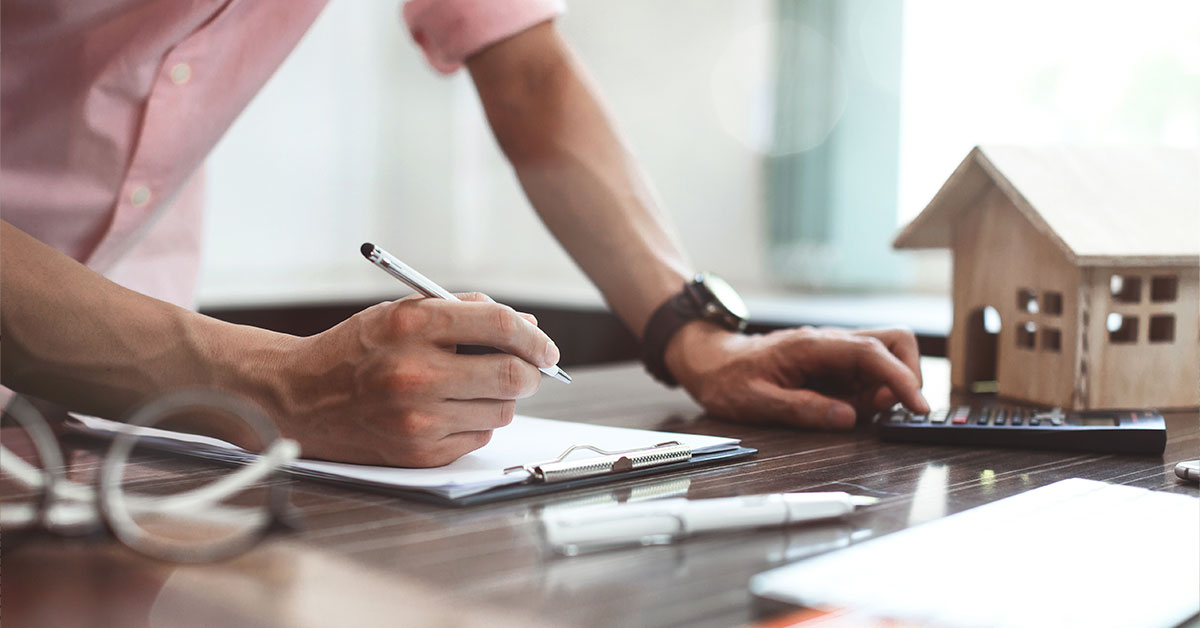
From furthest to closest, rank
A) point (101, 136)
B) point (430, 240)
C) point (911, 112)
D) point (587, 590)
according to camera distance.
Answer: point (430, 240) → point (911, 112) → point (101, 136) → point (587, 590)

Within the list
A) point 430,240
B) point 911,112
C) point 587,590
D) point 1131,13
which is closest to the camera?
point 587,590

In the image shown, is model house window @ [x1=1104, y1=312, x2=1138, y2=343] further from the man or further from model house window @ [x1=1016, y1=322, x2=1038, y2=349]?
the man

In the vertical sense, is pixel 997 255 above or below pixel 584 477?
above

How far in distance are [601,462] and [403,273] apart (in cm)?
16

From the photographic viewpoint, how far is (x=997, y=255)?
1.05m

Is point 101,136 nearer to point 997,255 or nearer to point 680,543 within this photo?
point 680,543

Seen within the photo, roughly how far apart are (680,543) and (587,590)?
0.27 ft

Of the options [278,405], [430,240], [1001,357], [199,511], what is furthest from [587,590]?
[430,240]

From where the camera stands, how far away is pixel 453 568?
0.45 meters

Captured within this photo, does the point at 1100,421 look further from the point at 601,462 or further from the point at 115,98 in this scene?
the point at 115,98

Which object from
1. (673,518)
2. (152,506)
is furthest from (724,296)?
(152,506)

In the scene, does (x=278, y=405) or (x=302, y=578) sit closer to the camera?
(x=302, y=578)

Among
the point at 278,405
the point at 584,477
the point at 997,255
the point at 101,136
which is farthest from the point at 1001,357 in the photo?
the point at 101,136

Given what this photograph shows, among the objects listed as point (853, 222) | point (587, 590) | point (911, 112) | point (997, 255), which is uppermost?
point (911, 112)
